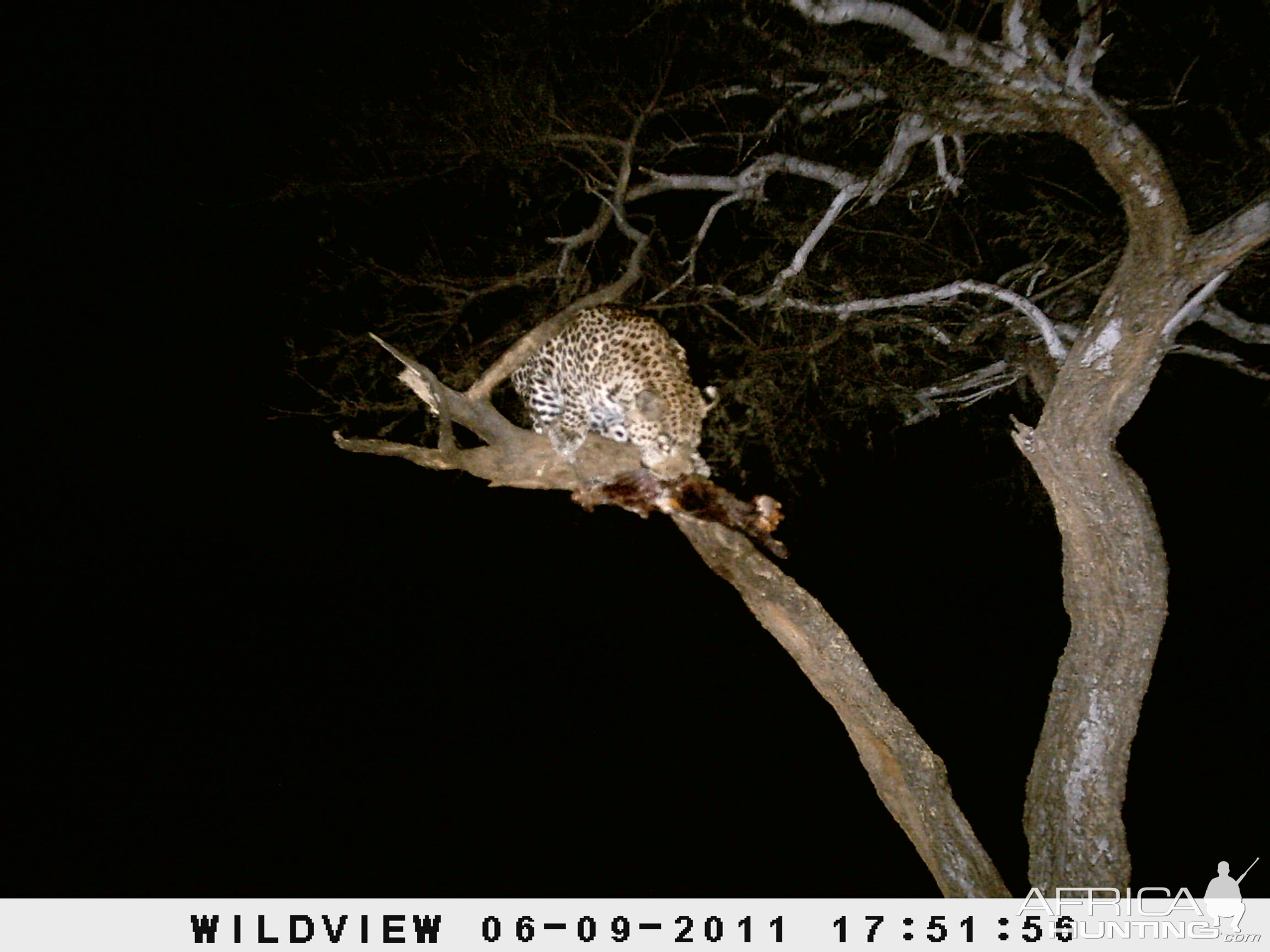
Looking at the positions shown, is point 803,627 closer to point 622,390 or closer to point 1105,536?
point 1105,536

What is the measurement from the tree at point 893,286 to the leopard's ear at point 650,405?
0.96 ft

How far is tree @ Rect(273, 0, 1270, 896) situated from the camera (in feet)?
13.3

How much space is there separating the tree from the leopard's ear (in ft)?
0.96

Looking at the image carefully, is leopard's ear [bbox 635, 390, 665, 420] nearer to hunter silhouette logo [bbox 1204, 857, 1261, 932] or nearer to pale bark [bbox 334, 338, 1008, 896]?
pale bark [bbox 334, 338, 1008, 896]

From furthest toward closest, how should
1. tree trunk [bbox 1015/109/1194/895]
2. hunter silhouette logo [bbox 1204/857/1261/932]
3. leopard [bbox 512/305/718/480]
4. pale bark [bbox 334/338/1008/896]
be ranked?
leopard [bbox 512/305/718/480] < pale bark [bbox 334/338/1008/896] < hunter silhouette logo [bbox 1204/857/1261/932] < tree trunk [bbox 1015/109/1194/895]

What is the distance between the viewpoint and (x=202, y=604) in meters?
11.6

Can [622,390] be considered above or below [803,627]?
above

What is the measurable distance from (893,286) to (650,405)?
186cm

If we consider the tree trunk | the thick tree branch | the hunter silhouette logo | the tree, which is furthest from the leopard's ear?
the hunter silhouette logo

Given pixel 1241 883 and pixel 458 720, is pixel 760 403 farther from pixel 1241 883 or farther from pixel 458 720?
pixel 458 720
